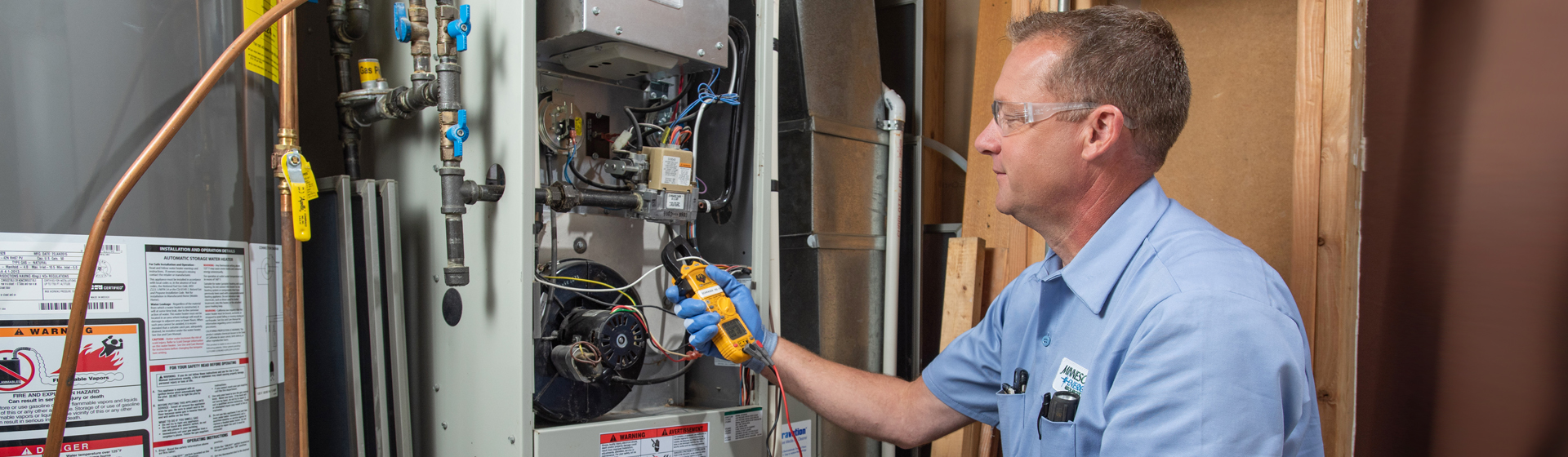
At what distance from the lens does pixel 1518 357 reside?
1386 millimetres

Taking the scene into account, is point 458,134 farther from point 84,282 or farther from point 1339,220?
point 1339,220

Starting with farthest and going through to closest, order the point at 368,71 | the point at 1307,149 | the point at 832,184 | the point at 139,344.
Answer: the point at 832,184 < the point at 1307,149 < the point at 368,71 < the point at 139,344

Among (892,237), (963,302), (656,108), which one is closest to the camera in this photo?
(656,108)

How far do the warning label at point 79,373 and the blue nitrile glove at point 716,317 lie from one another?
0.69 metres

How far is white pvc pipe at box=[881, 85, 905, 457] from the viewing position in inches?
90.4

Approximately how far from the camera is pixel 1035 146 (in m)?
1.19

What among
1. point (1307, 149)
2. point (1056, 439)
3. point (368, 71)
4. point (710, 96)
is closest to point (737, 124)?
point (710, 96)

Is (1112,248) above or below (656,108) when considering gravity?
below

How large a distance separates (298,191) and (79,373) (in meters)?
0.31

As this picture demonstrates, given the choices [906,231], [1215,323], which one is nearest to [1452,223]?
[1215,323]

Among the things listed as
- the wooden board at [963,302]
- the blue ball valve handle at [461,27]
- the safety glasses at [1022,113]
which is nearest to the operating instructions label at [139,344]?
the blue ball valve handle at [461,27]

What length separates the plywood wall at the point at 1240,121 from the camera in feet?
5.79

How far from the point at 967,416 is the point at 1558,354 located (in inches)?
36.6

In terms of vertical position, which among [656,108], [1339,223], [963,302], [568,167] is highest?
[656,108]
